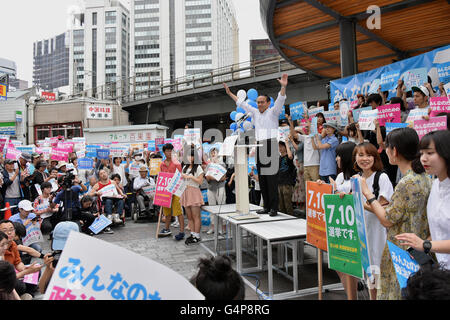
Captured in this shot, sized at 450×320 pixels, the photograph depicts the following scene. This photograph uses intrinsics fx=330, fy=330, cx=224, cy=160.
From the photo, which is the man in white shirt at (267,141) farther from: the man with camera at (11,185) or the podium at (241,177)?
the man with camera at (11,185)

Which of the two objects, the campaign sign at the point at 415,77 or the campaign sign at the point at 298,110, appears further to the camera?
the campaign sign at the point at 298,110

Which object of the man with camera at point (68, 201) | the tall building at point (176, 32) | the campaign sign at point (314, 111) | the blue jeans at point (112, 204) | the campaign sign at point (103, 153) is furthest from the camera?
the tall building at point (176, 32)

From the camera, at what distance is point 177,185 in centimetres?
632

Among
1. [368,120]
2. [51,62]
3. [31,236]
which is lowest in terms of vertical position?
[31,236]

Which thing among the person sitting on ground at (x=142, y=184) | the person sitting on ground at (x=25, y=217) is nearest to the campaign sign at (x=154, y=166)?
the person sitting on ground at (x=142, y=184)

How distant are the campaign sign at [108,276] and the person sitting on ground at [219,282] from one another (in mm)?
426

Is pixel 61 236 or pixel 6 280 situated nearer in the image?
pixel 6 280

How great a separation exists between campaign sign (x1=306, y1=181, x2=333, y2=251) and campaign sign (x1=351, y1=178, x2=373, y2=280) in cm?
59

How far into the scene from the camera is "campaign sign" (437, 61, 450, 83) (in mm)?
5609

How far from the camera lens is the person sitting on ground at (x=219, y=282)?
1.52 meters

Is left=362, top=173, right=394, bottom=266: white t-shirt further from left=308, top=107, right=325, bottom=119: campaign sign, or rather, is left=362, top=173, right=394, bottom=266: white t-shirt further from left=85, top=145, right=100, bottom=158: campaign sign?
left=85, top=145, right=100, bottom=158: campaign sign

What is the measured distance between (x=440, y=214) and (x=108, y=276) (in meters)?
1.82

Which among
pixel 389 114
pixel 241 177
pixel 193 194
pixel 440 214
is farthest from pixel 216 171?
pixel 440 214

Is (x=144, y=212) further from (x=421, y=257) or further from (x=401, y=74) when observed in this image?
(x=421, y=257)
